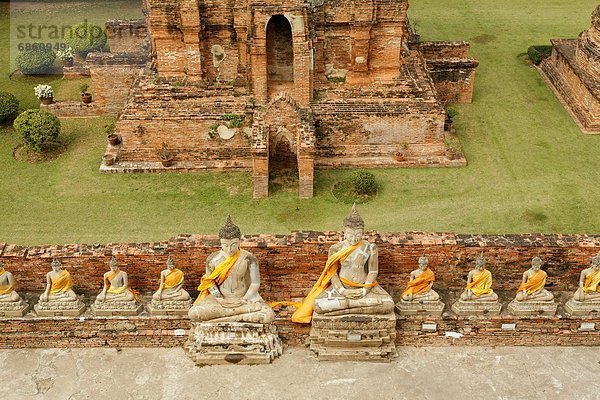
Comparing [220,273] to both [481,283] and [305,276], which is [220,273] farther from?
[481,283]

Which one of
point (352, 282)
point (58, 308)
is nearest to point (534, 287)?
point (352, 282)

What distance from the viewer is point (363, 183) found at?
1762 cm

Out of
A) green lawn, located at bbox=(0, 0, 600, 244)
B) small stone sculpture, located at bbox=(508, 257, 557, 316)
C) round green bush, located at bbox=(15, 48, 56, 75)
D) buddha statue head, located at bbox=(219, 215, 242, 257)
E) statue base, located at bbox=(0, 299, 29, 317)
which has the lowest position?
green lawn, located at bbox=(0, 0, 600, 244)

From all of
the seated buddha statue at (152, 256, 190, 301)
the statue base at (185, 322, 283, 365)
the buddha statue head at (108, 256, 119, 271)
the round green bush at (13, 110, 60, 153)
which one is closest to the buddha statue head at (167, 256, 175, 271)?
the seated buddha statue at (152, 256, 190, 301)

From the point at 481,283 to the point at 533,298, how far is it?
36.4 inches

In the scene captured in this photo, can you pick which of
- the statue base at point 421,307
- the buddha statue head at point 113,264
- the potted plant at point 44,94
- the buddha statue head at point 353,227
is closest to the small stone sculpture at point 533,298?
the statue base at point 421,307

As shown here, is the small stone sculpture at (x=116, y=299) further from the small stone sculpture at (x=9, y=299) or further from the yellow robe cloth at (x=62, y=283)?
the small stone sculpture at (x=9, y=299)

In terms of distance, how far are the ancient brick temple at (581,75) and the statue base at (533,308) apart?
10717mm

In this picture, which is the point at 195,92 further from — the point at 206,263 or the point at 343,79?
the point at 206,263

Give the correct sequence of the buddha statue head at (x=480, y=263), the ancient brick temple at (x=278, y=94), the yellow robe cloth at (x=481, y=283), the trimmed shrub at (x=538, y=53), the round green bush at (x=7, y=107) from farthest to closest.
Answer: the trimmed shrub at (x=538, y=53)
the round green bush at (x=7, y=107)
the ancient brick temple at (x=278, y=94)
the yellow robe cloth at (x=481, y=283)
the buddha statue head at (x=480, y=263)

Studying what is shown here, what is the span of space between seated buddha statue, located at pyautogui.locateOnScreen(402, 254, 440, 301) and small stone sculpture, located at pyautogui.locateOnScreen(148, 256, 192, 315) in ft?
12.3

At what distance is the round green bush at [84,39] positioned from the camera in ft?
83.3

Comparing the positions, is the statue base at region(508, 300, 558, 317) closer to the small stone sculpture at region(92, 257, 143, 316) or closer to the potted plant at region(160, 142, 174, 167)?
the small stone sculpture at region(92, 257, 143, 316)

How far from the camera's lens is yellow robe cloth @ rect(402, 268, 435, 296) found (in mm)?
11531
